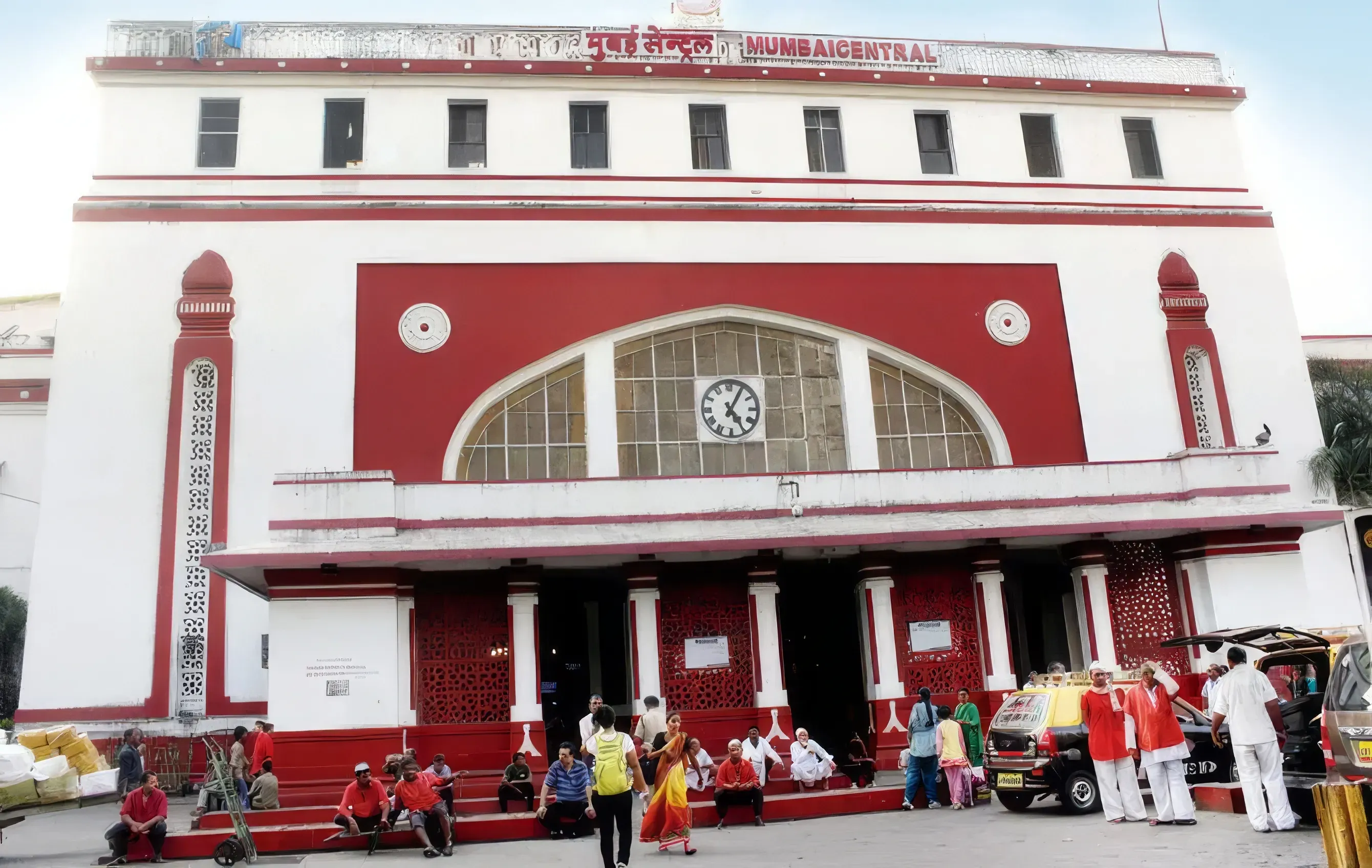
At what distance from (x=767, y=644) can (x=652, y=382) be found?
18.3ft

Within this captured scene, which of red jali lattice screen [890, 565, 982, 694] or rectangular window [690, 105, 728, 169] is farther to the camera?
rectangular window [690, 105, 728, 169]

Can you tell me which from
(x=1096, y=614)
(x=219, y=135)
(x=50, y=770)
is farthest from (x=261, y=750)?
(x=1096, y=614)

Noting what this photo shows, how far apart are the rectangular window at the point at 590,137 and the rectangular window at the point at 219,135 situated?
18.4 ft

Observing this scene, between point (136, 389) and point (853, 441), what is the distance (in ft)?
36.9

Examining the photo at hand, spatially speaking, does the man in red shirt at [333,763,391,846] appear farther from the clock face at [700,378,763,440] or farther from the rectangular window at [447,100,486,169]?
the rectangular window at [447,100,486,169]

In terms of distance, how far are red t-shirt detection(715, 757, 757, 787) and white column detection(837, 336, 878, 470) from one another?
26.6 feet

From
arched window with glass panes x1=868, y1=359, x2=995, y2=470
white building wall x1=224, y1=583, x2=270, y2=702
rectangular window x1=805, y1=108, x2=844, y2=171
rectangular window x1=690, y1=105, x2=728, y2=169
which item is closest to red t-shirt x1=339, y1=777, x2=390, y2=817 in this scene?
white building wall x1=224, y1=583, x2=270, y2=702

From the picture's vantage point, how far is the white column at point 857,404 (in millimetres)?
19500

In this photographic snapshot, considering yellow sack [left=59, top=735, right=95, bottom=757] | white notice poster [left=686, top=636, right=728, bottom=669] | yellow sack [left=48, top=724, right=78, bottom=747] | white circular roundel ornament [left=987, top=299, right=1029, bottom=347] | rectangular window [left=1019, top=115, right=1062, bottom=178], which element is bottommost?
yellow sack [left=59, top=735, right=95, bottom=757]

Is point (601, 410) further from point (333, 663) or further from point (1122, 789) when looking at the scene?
point (1122, 789)

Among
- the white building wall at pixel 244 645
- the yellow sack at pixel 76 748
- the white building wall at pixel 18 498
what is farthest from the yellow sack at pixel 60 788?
the white building wall at pixel 18 498

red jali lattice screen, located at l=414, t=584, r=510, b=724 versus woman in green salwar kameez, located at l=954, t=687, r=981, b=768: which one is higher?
red jali lattice screen, located at l=414, t=584, r=510, b=724

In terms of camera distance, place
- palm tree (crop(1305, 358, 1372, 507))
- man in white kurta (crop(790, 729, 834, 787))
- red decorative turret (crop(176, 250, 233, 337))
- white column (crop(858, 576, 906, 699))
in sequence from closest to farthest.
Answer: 1. man in white kurta (crop(790, 729, 834, 787))
2. white column (crop(858, 576, 906, 699))
3. red decorative turret (crop(176, 250, 233, 337))
4. palm tree (crop(1305, 358, 1372, 507))

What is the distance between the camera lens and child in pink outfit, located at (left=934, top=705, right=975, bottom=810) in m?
12.4
